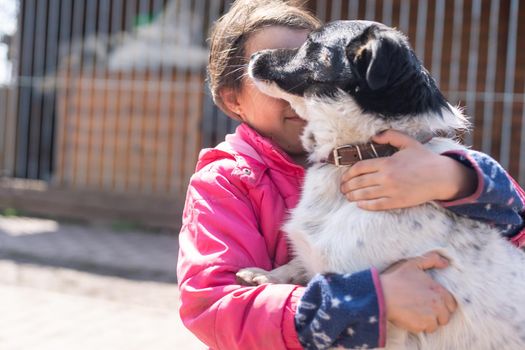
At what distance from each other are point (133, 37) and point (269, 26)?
6158mm

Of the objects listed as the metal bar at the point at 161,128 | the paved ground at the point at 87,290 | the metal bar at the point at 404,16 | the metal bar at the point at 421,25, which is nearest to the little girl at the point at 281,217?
the paved ground at the point at 87,290

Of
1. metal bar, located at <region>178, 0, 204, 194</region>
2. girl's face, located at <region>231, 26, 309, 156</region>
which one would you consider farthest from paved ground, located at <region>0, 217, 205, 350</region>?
girl's face, located at <region>231, 26, 309, 156</region>

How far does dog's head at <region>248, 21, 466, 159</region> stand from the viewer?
6.54ft

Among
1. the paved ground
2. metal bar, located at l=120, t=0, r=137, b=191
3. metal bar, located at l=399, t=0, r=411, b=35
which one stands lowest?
the paved ground

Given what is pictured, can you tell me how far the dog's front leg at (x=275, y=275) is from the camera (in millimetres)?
1803

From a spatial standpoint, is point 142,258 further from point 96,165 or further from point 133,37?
point 133,37

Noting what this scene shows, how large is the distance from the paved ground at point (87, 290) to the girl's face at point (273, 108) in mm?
2063

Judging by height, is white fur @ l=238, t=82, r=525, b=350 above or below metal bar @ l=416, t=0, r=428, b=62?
below

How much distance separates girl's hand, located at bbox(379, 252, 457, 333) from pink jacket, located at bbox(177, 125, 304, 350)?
9.1 inches

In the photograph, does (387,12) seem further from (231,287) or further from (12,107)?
(231,287)

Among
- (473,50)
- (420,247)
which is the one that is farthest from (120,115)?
(420,247)

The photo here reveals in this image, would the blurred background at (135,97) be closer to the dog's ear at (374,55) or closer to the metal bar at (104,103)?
the metal bar at (104,103)

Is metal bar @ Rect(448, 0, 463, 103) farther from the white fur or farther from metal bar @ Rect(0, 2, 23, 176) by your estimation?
the white fur

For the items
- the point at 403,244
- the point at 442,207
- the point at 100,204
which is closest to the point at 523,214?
the point at 442,207
